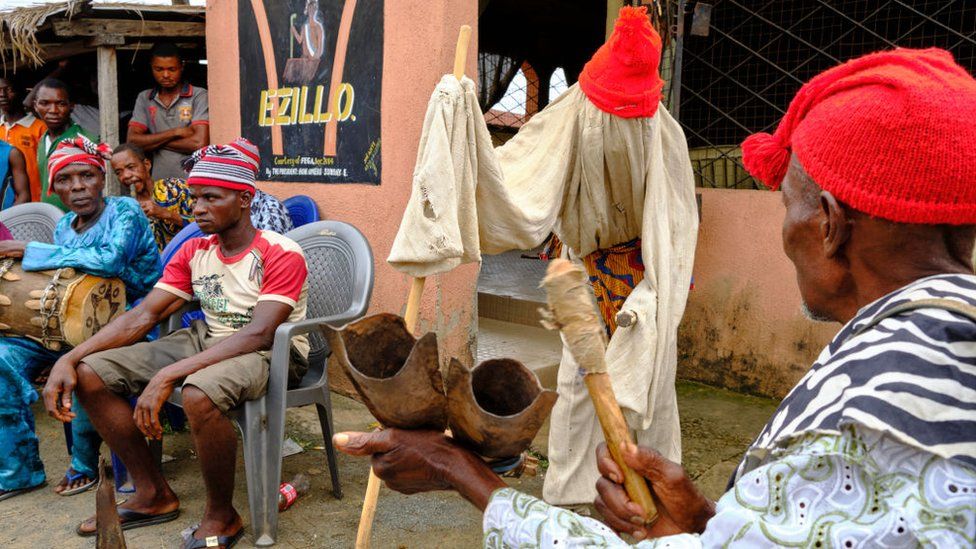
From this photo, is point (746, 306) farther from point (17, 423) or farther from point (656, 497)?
point (17, 423)

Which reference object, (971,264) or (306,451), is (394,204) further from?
(971,264)

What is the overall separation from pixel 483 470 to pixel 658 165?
1753mm

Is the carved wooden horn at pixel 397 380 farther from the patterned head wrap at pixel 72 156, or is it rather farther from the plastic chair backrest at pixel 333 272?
the patterned head wrap at pixel 72 156

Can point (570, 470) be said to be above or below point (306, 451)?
above

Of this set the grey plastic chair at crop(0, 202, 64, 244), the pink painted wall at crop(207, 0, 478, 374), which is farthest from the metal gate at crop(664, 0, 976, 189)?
the grey plastic chair at crop(0, 202, 64, 244)

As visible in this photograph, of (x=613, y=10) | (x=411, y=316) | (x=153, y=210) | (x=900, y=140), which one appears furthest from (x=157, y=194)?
(x=900, y=140)

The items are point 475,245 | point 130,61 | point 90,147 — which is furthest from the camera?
point 130,61

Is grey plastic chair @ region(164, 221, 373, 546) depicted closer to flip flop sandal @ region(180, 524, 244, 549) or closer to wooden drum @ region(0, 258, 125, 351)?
flip flop sandal @ region(180, 524, 244, 549)

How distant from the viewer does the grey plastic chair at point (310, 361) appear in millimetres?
2990

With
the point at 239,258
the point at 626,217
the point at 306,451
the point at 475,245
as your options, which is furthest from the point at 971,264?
the point at 306,451

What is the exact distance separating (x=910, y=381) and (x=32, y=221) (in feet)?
16.6

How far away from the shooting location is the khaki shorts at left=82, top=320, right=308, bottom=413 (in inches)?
113

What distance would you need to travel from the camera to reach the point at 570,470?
298 cm

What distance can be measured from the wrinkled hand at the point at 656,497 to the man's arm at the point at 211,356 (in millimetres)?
2041
